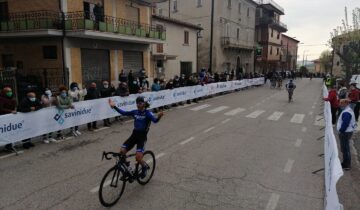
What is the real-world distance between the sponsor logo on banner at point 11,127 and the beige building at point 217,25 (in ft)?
92.7

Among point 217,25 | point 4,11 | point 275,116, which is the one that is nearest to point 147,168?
point 275,116

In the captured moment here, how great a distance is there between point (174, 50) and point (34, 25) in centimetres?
1450

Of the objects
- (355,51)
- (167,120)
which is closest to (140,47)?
(167,120)

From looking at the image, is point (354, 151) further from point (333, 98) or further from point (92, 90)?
point (92, 90)

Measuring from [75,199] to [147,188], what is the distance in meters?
1.45

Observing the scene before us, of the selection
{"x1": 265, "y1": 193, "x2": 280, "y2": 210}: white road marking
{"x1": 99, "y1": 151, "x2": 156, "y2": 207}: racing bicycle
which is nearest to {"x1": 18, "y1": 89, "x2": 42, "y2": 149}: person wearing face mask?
{"x1": 99, "y1": 151, "x2": 156, "y2": 207}: racing bicycle

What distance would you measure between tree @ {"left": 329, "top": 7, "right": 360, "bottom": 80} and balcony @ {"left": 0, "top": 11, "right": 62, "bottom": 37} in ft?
71.9

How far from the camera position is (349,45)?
25.8 m

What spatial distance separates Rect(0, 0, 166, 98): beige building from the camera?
57.6 feet

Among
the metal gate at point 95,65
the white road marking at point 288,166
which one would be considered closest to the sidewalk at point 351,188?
the white road marking at point 288,166

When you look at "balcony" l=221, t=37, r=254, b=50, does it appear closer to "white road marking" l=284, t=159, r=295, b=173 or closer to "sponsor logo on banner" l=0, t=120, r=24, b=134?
"white road marking" l=284, t=159, r=295, b=173

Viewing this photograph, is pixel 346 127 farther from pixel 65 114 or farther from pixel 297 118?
pixel 65 114

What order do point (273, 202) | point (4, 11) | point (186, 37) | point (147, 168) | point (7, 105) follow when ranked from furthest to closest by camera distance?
point (186, 37) < point (4, 11) < point (7, 105) < point (147, 168) < point (273, 202)

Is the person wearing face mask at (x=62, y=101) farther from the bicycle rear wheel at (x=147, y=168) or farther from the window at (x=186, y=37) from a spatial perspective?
the window at (x=186, y=37)
